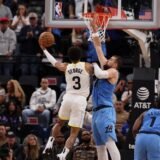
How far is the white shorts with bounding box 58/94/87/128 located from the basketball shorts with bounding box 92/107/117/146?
442 millimetres

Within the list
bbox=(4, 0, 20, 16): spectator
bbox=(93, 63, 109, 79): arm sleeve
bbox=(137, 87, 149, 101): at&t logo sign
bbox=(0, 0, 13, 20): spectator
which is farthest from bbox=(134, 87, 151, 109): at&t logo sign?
bbox=(4, 0, 20, 16): spectator

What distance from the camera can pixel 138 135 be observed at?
1145 centimetres

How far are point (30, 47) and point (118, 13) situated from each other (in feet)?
18.7

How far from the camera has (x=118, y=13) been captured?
1340 cm

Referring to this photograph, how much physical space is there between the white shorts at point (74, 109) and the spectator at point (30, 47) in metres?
5.85

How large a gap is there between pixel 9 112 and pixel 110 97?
4726 mm

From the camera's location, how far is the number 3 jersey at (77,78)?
12508 mm

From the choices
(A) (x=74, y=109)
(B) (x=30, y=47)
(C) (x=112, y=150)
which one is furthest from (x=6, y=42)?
(C) (x=112, y=150)

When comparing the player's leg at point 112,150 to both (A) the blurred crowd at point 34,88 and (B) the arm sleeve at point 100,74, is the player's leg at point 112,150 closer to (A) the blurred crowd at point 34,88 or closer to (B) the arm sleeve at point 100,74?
(B) the arm sleeve at point 100,74

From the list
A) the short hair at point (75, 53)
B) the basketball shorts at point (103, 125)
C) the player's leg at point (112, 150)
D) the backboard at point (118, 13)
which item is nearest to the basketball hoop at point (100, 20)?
the backboard at point (118, 13)

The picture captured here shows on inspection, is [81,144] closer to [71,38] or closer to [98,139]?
[98,139]

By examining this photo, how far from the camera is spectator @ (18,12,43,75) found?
18.4m

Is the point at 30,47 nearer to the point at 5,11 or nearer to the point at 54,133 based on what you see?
the point at 5,11

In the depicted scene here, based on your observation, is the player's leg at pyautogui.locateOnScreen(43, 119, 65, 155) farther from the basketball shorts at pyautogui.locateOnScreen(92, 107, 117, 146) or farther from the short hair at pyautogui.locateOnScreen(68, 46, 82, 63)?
the short hair at pyautogui.locateOnScreen(68, 46, 82, 63)
